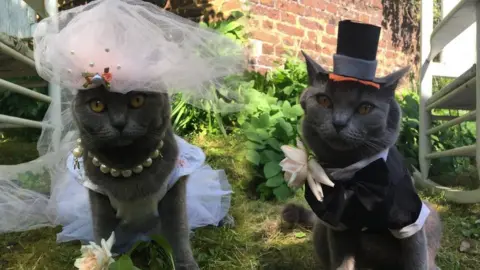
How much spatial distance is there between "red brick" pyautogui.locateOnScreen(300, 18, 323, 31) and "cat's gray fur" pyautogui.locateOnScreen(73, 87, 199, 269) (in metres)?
2.15

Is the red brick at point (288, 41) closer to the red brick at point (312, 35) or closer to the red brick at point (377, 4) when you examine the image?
the red brick at point (312, 35)

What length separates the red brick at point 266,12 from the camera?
2729 mm

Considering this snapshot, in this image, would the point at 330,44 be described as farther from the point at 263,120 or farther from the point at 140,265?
the point at 140,265

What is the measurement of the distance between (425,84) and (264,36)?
3.53 feet

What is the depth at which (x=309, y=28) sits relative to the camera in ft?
10.1

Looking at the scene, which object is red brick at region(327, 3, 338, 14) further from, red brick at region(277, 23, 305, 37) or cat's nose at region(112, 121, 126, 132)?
cat's nose at region(112, 121, 126, 132)

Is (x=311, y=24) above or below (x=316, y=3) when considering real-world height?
below

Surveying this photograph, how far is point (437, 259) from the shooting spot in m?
1.24

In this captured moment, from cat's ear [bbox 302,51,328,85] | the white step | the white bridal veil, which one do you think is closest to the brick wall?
the white step

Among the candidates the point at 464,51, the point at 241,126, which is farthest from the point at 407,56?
the point at 241,126

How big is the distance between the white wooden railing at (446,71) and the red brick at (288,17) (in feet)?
3.41

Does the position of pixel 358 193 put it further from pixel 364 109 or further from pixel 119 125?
pixel 119 125

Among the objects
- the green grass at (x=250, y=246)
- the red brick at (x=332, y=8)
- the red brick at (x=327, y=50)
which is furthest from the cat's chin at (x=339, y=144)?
the red brick at (x=332, y=8)

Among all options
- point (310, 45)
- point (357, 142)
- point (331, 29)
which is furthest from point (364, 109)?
point (331, 29)
